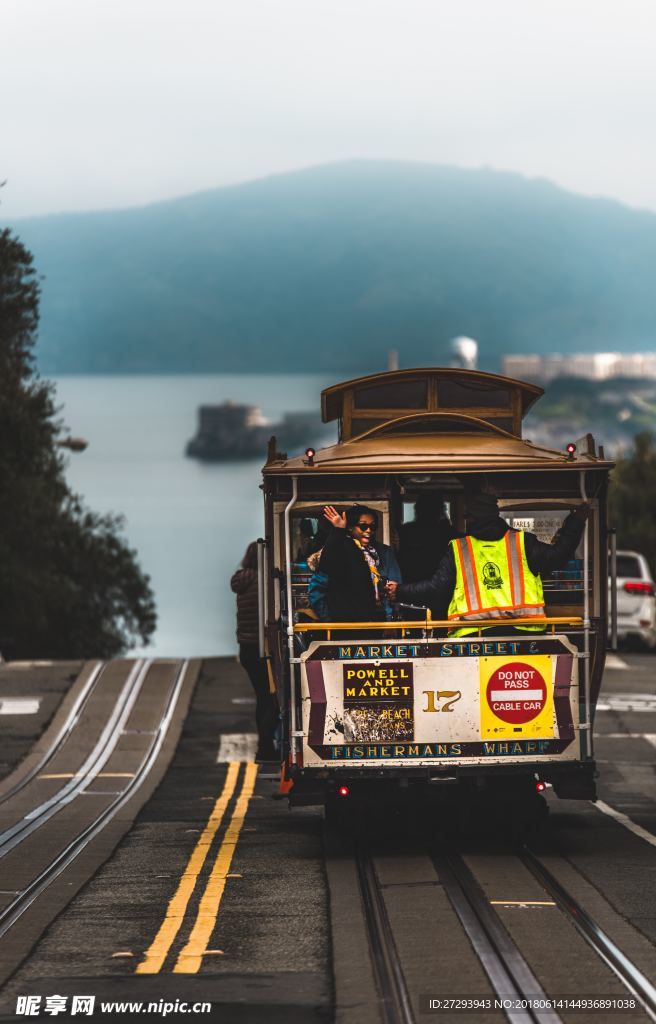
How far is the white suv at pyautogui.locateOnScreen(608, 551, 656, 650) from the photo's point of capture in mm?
28625

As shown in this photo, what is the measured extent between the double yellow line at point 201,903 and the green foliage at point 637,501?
6615 cm

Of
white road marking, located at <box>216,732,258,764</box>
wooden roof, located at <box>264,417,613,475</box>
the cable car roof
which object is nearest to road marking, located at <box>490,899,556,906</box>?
wooden roof, located at <box>264,417,613,475</box>

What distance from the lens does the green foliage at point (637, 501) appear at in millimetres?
80688

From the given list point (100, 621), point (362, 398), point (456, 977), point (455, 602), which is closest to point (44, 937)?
point (456, 977)

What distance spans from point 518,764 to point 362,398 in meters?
3.68

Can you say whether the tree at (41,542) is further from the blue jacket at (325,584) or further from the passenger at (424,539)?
the blue jacket at (325,584)

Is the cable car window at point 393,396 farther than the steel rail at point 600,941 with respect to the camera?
Yes

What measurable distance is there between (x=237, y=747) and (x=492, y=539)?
989 centimetres

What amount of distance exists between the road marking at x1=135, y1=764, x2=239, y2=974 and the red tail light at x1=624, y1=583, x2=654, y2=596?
13.8 m

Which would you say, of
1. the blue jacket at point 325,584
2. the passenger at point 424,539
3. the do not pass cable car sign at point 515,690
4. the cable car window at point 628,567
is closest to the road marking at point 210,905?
the blue jacket at point 325,584

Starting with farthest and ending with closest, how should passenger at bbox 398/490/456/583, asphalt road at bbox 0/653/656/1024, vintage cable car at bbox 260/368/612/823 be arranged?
passenger at bbox 398/490/456/583 < vintage cable car at bbox 260/368/612/823 < asphalt road at bbox 0/653/656/1024

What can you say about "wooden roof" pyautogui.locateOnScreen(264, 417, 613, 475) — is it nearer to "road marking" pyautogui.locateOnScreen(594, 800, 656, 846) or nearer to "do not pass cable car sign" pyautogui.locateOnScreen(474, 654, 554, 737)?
"do not pass cable car sign" pyautogui.locateOnScreen(474, 654, 554, 737)

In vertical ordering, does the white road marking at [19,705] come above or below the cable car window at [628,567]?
below

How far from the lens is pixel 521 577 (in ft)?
39.1
